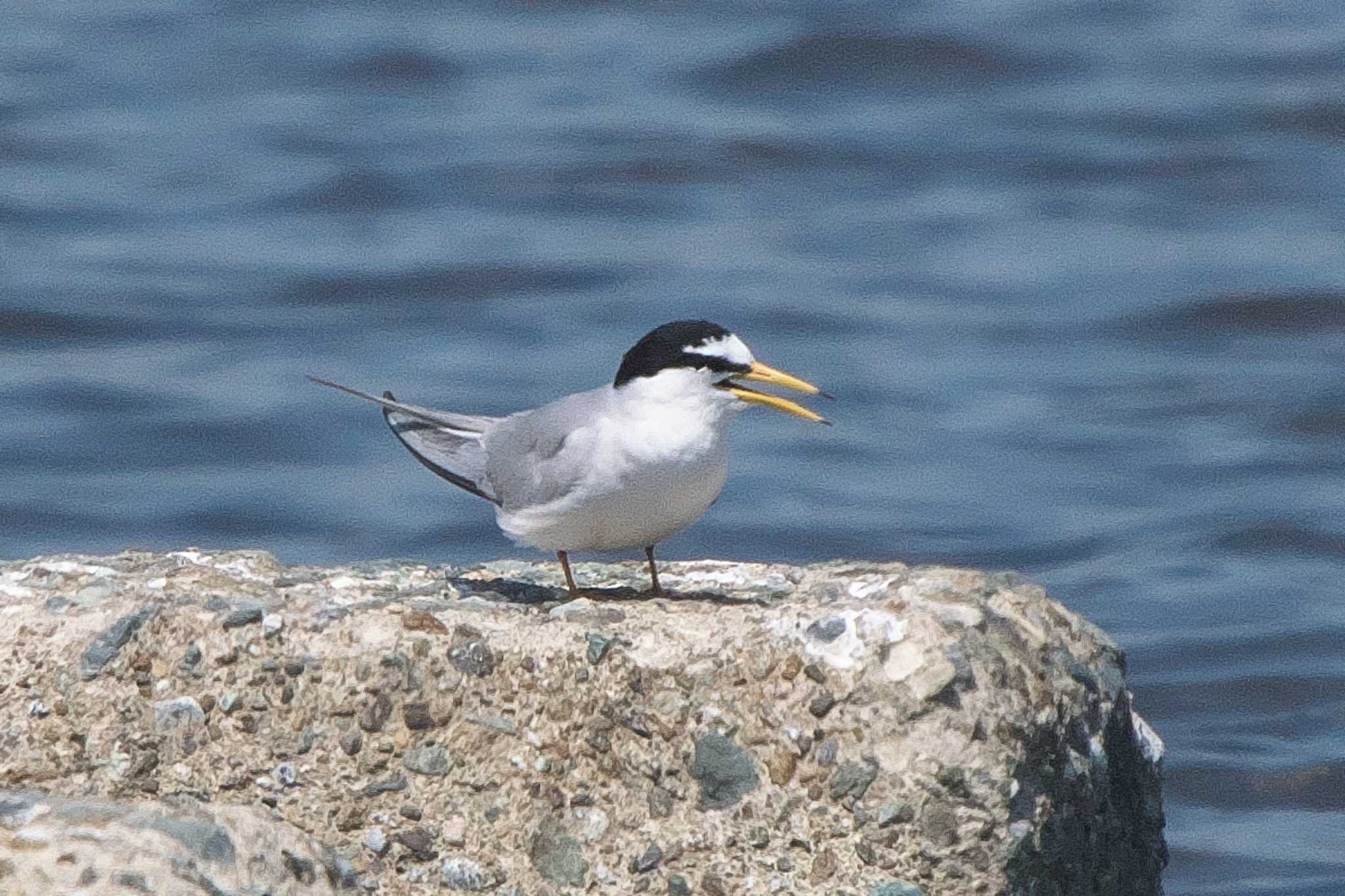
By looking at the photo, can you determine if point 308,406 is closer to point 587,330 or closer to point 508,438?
point 587,330

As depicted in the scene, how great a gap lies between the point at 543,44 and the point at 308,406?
6036 millimetres

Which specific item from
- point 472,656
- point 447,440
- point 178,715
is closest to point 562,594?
point 472,656

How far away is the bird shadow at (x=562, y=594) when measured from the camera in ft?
18.1

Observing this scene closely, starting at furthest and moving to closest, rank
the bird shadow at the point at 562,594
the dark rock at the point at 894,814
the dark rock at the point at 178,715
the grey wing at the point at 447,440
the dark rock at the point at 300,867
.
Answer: the grey wing at the point at 447,440, the bird shadow at the point at 562,594, the dark rock at the point at 178,715, the dark rock at the point at 894,814, the dark rock at the point at 300,867

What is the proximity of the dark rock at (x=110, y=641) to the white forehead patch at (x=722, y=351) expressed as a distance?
4.79 feet

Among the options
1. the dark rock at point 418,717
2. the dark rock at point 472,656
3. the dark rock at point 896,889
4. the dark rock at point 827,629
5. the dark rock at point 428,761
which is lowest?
the dark rock at point 896,889

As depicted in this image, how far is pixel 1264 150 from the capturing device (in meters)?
16.4

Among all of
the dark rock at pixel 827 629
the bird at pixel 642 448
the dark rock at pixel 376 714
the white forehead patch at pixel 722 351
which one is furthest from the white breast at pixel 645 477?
the dark rock at pixel 376 714

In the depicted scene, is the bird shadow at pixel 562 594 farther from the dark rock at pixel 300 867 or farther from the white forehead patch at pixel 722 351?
the dark rock at pixel 300 867

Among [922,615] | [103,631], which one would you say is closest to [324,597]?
[103,631]

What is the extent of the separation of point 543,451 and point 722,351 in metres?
0.51

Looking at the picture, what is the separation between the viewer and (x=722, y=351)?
5.72 metres

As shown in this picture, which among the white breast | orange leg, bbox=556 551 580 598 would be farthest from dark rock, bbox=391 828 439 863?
the white breast

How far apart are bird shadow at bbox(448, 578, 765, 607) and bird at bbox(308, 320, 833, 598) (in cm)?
4
